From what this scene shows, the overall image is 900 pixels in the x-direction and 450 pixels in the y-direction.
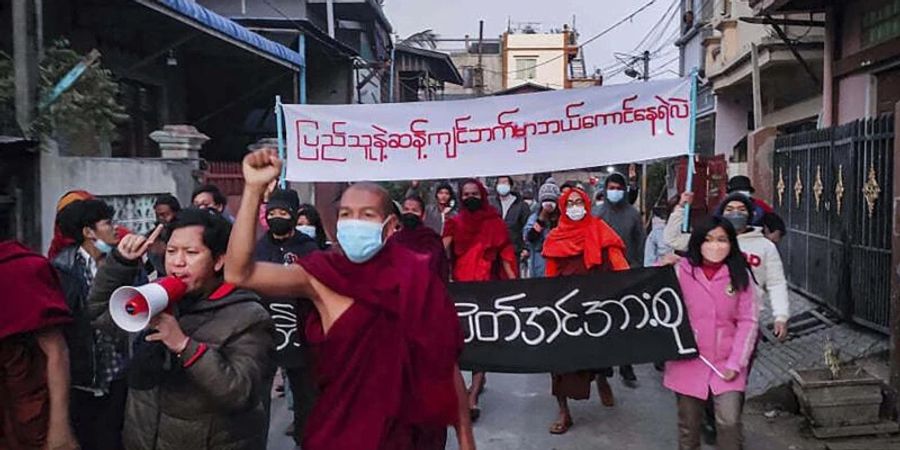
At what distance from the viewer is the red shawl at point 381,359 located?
9.04 ft

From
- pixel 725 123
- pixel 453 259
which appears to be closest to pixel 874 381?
pixel 453 259

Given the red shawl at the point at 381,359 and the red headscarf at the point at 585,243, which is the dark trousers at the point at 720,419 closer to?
the red headscarf at the point at 585,243

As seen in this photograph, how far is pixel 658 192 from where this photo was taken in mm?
22922

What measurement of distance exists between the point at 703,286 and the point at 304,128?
2948mm

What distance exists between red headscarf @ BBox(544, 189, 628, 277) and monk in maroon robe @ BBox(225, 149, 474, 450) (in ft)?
10.5

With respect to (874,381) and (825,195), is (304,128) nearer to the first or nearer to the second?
(874,381)

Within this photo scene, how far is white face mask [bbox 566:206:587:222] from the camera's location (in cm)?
604

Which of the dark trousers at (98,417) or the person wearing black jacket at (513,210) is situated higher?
the person wearing black jacket at (513,210)

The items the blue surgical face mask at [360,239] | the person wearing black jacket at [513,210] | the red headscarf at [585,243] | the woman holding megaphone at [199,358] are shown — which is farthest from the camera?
the person wearing black jacket at [513,210]

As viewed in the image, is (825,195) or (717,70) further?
(717,70)

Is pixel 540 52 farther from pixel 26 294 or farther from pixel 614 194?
pixel 26 294

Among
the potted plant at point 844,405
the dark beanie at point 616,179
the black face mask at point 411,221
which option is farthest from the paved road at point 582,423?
the dark beanie at point 616,179

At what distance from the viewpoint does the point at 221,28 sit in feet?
36.1

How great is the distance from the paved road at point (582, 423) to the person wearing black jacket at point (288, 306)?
0.64m
